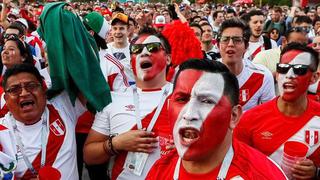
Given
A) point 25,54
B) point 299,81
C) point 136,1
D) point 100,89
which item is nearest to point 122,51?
point 25,54

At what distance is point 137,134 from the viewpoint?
8.65 feet

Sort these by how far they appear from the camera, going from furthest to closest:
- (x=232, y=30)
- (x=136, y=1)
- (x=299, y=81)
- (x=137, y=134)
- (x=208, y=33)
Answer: (x=136, y=1) → (x=208, y=33) → (x=232, y=30) → (x=299, y=81) → (x=137, y=134)

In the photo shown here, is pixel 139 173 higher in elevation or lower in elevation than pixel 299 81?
lower

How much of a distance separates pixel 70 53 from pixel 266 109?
1.34m

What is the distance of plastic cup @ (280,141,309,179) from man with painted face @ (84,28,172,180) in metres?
0.73

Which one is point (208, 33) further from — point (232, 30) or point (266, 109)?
→ point (266, 109)

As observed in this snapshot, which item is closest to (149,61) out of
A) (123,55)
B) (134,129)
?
(134,129)

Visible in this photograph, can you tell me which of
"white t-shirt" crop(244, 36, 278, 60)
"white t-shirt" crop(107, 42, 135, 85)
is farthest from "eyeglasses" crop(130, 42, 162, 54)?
"white t-shirt" crop(244, 36, 278, 60)

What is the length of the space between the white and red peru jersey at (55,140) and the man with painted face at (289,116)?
3.66ft

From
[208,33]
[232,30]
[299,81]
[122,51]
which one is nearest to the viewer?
[299,81]

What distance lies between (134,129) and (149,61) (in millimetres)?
556

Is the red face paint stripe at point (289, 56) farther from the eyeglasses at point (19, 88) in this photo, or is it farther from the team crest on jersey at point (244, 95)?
the eyeglasses at point (19, 88)

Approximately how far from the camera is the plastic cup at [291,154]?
2.59 metres

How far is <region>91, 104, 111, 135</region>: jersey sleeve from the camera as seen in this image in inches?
110
